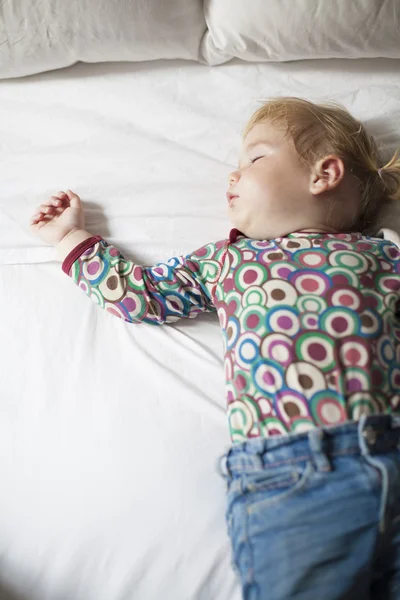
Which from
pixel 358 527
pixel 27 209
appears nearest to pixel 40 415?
pixel 27 209

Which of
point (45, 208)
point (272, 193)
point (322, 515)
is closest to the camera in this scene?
point (322, 515)

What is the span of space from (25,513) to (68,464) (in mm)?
96

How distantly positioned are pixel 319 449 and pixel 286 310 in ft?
0.71

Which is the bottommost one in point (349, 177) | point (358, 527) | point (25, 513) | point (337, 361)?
point (25, 513)

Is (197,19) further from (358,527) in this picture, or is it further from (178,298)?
(358,527)

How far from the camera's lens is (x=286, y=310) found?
33.2 inches

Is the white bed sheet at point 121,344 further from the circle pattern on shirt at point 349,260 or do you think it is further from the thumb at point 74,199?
the circle pattern on shirt at point 349,260

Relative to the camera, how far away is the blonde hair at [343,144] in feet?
3.22

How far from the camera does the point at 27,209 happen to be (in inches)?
42.9

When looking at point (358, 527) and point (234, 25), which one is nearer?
point (358, 527)

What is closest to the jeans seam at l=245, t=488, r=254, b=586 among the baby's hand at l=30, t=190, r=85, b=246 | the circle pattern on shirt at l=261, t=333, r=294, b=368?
the circle pattern on shirt at l=261, t=333, r=294, b=368

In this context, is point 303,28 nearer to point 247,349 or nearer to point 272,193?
point 272,193

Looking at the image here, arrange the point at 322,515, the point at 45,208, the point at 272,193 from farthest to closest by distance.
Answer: the point at 45,208 < the point at 272,193 < the point at 322,515

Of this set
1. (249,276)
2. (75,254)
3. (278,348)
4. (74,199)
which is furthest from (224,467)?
(74,199)
